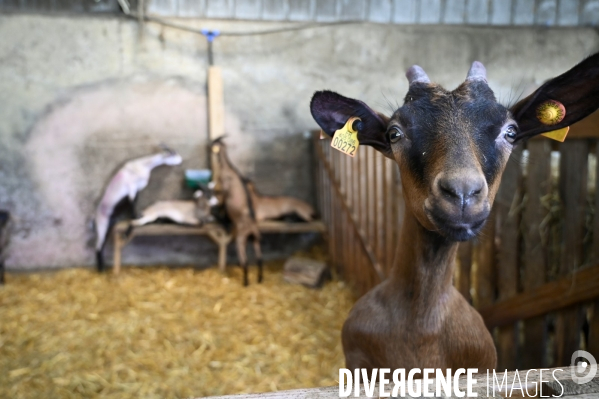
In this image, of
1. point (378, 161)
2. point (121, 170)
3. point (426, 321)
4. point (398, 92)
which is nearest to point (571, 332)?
point (426, 321)

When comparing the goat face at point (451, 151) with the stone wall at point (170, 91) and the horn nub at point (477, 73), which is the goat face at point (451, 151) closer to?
the horn nub at point (477, 73)

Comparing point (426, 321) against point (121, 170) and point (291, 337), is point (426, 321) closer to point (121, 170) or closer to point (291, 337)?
point (291, 337)

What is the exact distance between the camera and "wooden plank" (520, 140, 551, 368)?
2.39m

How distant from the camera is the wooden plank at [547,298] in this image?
2.18 metres

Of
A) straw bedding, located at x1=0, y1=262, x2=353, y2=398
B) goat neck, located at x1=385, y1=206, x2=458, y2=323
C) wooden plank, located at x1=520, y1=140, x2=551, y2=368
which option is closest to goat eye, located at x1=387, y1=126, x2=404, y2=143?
goat neck, located at x1=385, y1=206, x2=458, y2=323

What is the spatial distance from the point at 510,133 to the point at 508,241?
1.31 meters

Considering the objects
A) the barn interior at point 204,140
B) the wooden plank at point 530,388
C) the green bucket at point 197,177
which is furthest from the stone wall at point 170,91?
the wooden plank at point 530,388

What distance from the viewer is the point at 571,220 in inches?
91.0

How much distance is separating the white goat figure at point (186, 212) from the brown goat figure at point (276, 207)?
1.49ft

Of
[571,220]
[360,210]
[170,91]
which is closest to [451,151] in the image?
[571,220]

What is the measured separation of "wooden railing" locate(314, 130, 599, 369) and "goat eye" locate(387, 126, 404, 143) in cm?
81

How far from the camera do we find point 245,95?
514cm

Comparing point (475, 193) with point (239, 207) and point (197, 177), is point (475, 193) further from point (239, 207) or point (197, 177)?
point (197, 177)

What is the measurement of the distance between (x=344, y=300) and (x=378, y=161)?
145 cm
